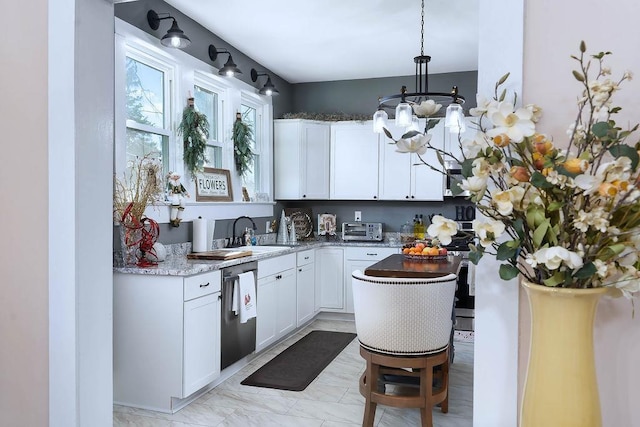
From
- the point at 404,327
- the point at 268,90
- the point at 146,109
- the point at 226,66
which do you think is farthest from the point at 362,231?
the point at 404,327

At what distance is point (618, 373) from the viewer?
126 cm

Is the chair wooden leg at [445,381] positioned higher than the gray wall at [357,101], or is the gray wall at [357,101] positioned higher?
the gray wall at [357,101]

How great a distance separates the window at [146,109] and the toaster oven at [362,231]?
8.92 ft

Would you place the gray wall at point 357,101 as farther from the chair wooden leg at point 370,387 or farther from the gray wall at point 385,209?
the chair wooden leg at point 370,387

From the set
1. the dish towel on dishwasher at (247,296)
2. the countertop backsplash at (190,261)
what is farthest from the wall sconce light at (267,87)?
the dish towel on dishwasher at (247,296)

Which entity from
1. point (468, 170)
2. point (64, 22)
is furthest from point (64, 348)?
point (468, 170)

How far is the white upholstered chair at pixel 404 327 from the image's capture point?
2773 millimetres

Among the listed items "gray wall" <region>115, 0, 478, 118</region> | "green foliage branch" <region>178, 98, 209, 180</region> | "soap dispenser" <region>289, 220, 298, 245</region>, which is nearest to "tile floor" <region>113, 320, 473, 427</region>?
"green foliage branch" <region>178, 98, 209, 180</region>

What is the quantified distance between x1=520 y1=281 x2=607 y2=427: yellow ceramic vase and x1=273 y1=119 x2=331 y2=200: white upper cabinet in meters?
5.27

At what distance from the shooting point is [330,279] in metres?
6.05

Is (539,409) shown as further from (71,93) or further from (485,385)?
(71,93)

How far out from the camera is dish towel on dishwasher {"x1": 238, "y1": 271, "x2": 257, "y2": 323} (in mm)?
3928

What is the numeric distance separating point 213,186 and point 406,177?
2.38 meters

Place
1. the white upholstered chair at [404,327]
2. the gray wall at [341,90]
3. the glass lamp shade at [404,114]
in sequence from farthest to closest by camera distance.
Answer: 1. the gray wall at [341,90]
2. the glass lamp shade at [404,114]
3. the white upholstered chair at [404,327]
